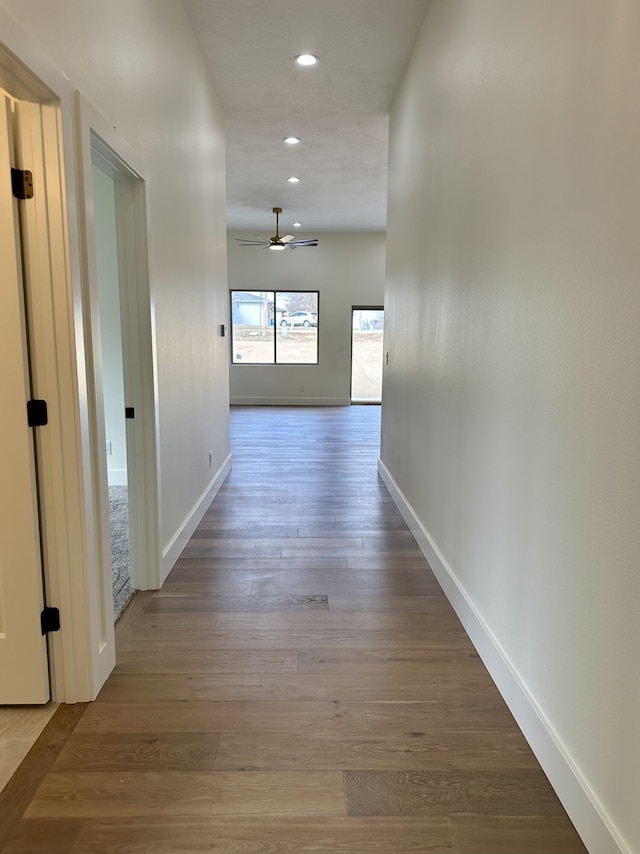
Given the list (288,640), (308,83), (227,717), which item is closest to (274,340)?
(308,83)

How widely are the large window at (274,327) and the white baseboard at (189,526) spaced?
620 cm

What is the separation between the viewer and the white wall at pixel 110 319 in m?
4.48

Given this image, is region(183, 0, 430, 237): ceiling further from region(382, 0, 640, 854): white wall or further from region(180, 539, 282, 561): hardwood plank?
region(180, 539, 282, 561): hardwood plank

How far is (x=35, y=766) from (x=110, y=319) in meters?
3.77

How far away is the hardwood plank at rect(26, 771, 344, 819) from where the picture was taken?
151 centimetres

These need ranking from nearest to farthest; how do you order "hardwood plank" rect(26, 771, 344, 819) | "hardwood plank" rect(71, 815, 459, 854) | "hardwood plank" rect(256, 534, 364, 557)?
1. "hardwood plank" rect(71, 815, 459, 854)
2. "hardwood plank" rect(26, 771, 344, 819)
3. "hardwood plank" rect(256, 534, 364, 557)

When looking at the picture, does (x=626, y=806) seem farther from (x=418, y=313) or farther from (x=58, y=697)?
(x=418, y=313)

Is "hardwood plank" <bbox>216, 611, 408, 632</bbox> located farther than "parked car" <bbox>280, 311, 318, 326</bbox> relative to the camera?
No

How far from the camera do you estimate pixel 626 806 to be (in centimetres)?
125

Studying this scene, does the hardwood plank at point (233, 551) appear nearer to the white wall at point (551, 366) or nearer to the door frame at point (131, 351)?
the door frame at point (131, 351)

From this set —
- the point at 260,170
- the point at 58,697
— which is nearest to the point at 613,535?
the point at 58,697

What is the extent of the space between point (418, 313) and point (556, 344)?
209 centimetres

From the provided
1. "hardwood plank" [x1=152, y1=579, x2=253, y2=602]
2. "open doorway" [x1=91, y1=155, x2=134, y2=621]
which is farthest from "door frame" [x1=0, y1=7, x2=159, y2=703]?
"open doorway" [x1=91, y1=155, x2=134, y2=621]

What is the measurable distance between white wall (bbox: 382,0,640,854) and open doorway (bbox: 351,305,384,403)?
7833 millimetres
